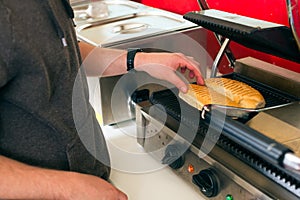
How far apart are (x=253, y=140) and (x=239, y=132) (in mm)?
49

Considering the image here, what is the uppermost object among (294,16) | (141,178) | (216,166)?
(294,16)

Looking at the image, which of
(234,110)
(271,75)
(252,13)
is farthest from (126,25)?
(234,110)

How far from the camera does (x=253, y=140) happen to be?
0.62 meters

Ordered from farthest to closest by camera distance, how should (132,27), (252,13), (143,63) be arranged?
(132,27) < (252,13) < (143,63)

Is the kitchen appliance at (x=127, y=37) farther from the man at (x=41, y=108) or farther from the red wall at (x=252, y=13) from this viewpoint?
the man at (x=41, y=108)

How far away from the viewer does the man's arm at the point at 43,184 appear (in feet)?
2.13

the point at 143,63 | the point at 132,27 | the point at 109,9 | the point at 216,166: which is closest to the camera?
the point at 216,166

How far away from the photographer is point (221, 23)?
0.94m

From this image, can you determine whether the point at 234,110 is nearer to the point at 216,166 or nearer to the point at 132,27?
the point at 216,166

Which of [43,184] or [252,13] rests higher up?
[252,13]

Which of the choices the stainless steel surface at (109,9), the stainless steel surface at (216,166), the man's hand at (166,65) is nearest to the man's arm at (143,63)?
the man's hand at (166,65)

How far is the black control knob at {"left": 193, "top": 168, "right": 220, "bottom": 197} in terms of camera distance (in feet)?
2.68

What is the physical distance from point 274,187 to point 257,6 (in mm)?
693

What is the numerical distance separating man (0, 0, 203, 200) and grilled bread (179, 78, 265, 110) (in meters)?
0.26
